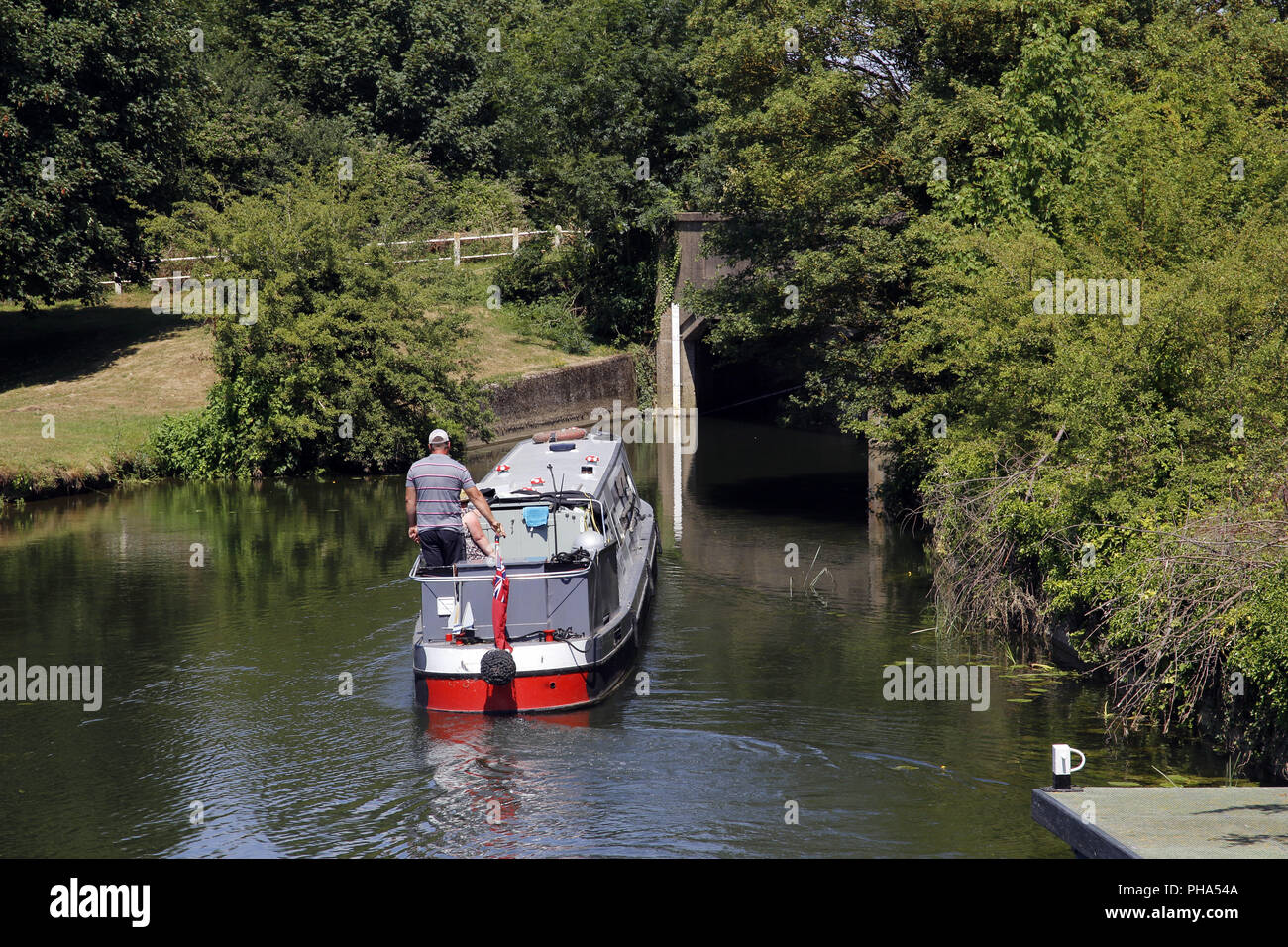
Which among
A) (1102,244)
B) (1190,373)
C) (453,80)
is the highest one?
(453,80)

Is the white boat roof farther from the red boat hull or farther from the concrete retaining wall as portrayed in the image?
the concrete retaining wall

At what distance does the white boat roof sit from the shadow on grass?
25.0m

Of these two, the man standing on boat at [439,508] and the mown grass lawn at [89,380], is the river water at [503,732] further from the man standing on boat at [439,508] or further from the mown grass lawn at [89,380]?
the mown grass lawn at [89,380]

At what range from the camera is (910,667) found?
56.1 feet

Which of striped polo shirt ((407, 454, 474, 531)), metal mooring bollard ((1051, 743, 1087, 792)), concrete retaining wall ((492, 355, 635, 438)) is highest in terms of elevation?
concrete retaining wall ((492, 355, 635, 438))

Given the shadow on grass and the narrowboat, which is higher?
the shadow on grass

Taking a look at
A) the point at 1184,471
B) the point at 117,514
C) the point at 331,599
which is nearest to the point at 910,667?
the point at 1184,471

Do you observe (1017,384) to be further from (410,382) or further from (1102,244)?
(410,382)

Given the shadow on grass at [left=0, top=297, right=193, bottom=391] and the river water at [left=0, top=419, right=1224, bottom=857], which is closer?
the river water at [left=0, top=419, right=1224, bottom=857]

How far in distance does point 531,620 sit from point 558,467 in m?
4.50

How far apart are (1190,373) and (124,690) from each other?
13947mm

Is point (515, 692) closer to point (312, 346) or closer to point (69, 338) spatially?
point (312, 346)

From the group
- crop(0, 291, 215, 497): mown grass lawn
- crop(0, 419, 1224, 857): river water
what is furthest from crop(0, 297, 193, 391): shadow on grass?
crop(0, 419, 1224, 857): river water

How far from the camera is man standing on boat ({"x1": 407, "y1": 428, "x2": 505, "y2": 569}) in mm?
15766
